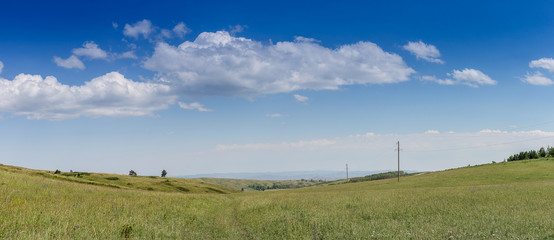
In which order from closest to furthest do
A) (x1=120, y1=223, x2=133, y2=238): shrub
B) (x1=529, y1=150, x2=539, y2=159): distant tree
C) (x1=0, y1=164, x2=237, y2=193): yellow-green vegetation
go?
(x1=120, y1=223, x2=133, y2=238): shrub, (x1=0, y1=164, x2=237, y2=193): yellow-green vegetation, (x1=529, y1=150, x2=539, y2=159): distant tree

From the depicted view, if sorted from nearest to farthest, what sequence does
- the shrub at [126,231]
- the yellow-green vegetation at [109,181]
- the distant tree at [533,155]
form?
the shrub at [126,231] → the yellow-green vegetation at [109,181] → the distant tree at [533,155]

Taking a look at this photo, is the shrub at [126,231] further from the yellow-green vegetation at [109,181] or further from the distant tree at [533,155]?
the distant tree at [533,155]

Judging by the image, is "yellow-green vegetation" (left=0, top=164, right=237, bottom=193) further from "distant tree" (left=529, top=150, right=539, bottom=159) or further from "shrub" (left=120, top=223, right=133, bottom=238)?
"distant tree" (left=529, top=150, right=539, bottom=159)

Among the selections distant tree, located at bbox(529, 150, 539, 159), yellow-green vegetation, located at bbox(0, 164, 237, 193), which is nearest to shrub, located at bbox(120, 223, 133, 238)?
yellow-green vegetation, located at bbox(0, 164, 237, 193)

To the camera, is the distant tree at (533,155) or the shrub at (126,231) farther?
the distant tree at (533,155)

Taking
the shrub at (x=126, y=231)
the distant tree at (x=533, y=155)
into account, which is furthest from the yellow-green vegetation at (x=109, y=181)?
the distant tree at (x=533, y=155)

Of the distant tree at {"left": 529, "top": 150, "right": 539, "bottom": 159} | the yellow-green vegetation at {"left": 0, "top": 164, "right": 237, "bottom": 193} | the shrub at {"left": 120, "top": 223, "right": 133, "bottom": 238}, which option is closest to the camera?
the shrub at {"left": 120, "top": 223, "right": 133, "bottom": 238}

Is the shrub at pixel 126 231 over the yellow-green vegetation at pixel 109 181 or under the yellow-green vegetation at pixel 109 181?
over

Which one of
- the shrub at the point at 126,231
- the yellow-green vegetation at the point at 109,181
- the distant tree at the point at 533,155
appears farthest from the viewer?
the distant tree at the point at 533,155

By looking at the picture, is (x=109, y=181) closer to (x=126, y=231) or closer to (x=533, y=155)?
(x=126, y=231)

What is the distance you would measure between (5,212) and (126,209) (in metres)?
6.65

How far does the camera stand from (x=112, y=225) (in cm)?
1255

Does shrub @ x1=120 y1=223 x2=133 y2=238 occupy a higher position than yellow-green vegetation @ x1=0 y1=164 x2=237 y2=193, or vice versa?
shrub @ x1=120 y1=223 x2=133 y2=238

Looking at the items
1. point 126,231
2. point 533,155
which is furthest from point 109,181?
point 533,155
